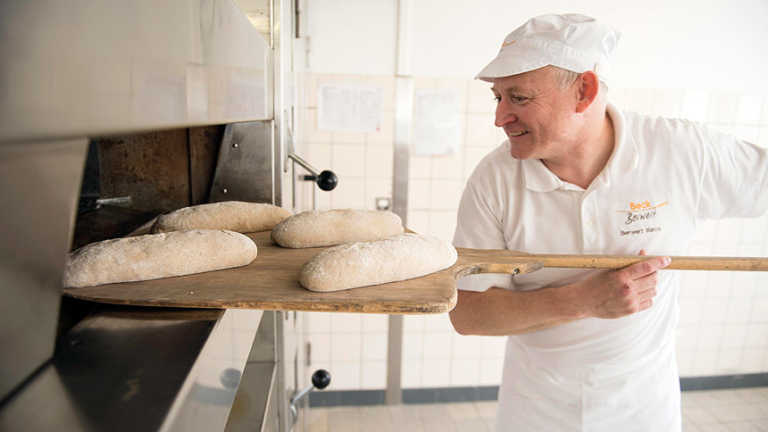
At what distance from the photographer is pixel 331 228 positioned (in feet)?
3.18

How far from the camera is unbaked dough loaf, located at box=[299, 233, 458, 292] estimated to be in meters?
0.69

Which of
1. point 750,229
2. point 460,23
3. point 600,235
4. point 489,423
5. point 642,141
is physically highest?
point 460,23

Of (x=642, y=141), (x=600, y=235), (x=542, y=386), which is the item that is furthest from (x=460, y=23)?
(x=542, y=386)

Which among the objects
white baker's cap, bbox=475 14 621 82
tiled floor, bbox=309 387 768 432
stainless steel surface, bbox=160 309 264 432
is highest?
white baker's cap, bbox=475 14 621 82

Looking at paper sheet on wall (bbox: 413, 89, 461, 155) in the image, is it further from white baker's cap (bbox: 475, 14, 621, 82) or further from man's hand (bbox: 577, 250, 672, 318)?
man's hand (bbox: 577, 250, 672, 318)

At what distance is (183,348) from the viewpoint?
47 centimetres

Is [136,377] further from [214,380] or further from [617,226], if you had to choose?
[617,226]

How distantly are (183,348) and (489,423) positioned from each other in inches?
119

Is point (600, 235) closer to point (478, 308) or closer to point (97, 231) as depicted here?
point (478, 308)

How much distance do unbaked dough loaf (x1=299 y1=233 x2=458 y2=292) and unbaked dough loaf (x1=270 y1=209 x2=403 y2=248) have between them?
152 millimetres

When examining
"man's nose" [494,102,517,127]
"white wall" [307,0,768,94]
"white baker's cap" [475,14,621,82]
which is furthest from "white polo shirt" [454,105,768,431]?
"white wall" [307,0,768,94]

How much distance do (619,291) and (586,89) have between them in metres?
0.56

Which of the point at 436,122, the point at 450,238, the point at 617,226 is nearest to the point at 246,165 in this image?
the point at 617,226

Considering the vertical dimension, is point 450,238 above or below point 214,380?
below
